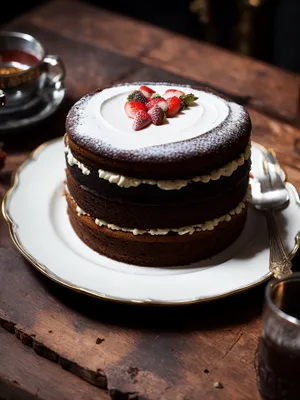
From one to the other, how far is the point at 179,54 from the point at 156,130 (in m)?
1.20

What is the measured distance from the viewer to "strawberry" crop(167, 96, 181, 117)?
1.72 metres

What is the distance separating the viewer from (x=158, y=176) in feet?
5.20

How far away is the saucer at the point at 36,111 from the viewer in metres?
2.27

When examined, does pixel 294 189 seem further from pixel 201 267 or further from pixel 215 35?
pixel 215 35

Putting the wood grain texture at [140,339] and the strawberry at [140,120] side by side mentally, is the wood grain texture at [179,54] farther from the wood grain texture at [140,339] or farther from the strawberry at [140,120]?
the wood grain texture at [140,339]

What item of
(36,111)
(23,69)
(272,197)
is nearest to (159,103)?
(272,197)

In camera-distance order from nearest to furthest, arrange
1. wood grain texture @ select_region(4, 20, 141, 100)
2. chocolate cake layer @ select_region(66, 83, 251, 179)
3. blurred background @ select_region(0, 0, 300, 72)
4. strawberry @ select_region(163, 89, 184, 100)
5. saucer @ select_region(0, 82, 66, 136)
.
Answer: chocolate cake layer @ select_region(66, 83, 251, 179)
strawberry @ select_region(163, 89, 184, 100)
saucer @ select_region(0, 82, 66, 136)
wood grain texture @ select_region(4, 20, 141, 100)
blurred background @ select_region(0, 0, 300, 72)

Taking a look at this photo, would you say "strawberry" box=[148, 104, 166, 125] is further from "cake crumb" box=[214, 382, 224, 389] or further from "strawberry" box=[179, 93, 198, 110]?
"cake crumb" box=[214, 382, 224, 389]

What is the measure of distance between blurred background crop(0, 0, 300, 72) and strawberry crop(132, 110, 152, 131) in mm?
2020

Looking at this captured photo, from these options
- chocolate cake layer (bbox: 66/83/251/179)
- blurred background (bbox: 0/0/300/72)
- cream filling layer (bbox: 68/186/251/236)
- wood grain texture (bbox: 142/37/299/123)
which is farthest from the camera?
blurred background (bbox: 0/0/300/72)

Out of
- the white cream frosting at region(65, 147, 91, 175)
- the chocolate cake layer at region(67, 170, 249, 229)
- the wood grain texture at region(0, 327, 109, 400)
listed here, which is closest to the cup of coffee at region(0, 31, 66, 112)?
the white cream frosting at region(65, 147, 91, 175)

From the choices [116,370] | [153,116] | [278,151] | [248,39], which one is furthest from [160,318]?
[248,39]

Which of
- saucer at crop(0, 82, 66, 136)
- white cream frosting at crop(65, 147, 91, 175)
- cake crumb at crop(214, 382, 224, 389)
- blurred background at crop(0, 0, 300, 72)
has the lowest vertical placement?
blurred background at crop(0, 0, 300, 72)

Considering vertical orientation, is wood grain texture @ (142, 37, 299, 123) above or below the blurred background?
above
